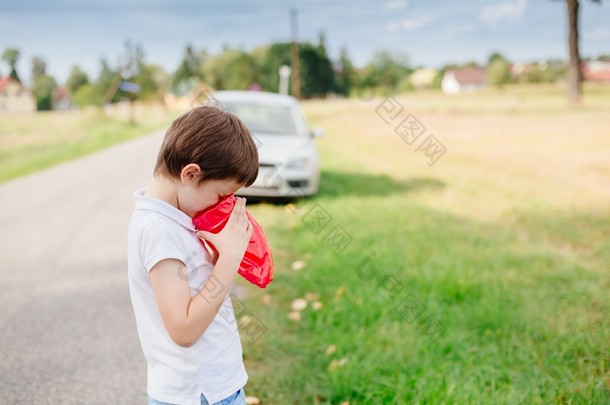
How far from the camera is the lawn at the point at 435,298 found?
2.77m

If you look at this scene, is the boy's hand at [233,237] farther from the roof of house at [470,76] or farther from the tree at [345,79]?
the roof of house at [470,76]

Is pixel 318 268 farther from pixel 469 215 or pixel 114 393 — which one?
pixel 469 215

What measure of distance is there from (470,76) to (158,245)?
130808 millimetres

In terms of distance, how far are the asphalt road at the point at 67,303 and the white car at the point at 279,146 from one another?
1951mm

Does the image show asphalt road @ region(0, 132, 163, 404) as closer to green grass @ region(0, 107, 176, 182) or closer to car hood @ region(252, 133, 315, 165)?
car hood @ region(252, 133, 315, 165)

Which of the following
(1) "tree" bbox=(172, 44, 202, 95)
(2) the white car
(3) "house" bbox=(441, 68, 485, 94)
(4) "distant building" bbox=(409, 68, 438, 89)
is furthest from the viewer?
(4) "distant building" bbox=(409, 68, 438, 89)

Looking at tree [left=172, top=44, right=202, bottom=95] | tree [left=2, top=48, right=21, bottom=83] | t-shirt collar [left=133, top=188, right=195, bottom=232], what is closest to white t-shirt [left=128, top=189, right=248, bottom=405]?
t-shirt collar [left=133, top=188, right=195, bottom=232]

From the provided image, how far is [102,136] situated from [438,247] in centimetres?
1931

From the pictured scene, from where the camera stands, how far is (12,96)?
1614 inches

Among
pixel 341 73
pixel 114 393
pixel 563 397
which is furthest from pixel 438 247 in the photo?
pixel 341 73

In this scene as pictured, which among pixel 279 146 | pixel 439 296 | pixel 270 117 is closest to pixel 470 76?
pixel 270 117

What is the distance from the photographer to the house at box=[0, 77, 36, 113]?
1614 inches

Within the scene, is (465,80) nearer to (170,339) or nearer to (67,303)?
(67,303)

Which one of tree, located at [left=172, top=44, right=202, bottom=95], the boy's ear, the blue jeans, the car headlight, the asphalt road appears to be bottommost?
the asphalt road
